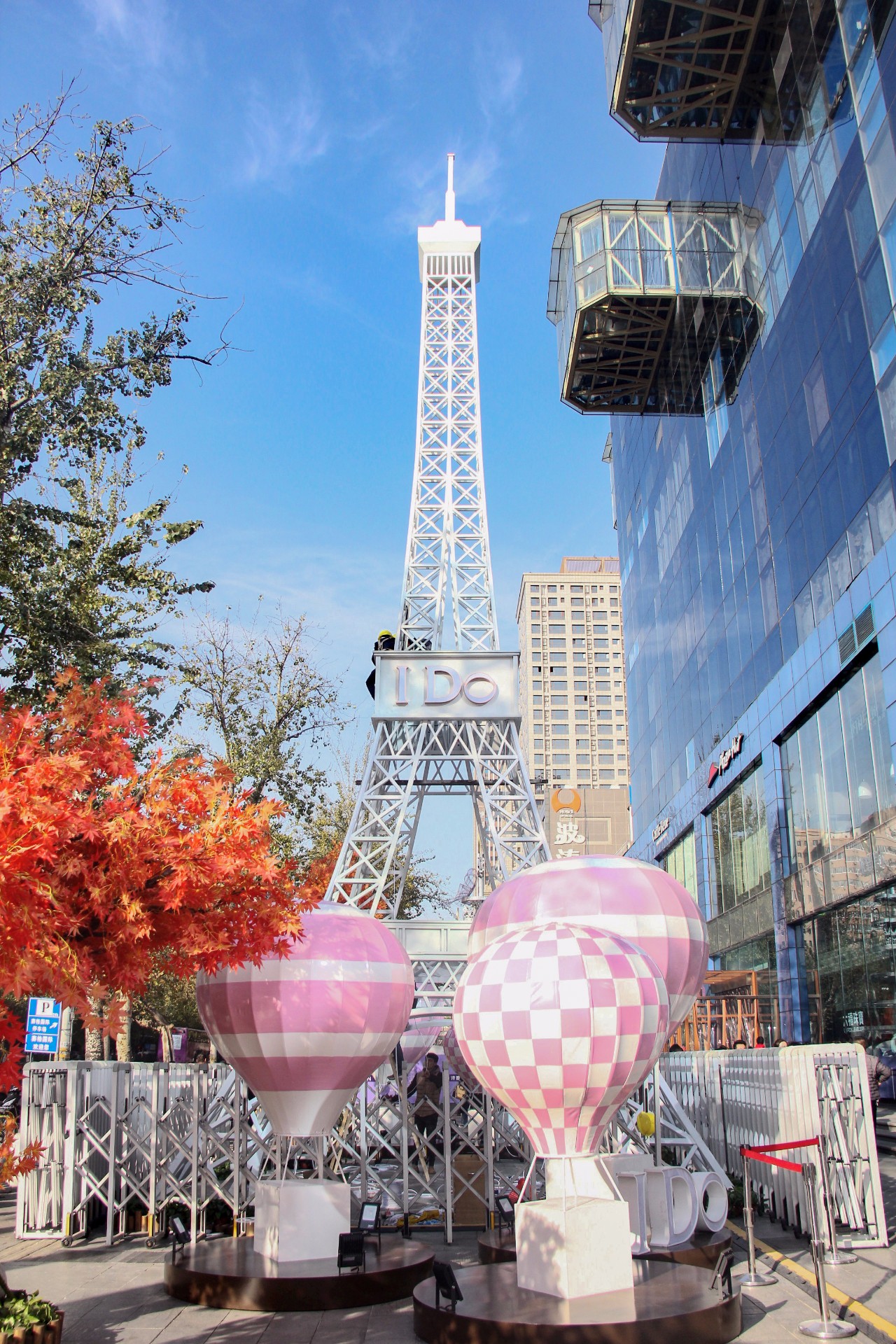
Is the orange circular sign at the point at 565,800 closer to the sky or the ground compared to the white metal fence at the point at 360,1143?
closer to the sky

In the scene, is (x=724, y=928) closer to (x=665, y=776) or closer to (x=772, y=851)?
(x=772, y=851)

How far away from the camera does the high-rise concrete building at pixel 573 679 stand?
136 meters

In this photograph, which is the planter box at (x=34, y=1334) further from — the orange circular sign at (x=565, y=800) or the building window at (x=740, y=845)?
the orange circular sign at (x=565, y=800)

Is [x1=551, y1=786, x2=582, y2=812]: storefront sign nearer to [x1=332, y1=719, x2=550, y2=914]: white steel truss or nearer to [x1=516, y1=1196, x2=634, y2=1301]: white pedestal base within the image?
[x1=332, y1=719, x2=550, y2=914]: white steel truss

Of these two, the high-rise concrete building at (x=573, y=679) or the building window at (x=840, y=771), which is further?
the high-rise concrete building at (x=573, y=679)

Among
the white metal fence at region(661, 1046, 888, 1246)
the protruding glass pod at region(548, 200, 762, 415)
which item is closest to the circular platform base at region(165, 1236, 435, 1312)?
the white metal fence at region(661, 1046, 888, 1246)

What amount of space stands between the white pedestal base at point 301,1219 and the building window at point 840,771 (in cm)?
1544

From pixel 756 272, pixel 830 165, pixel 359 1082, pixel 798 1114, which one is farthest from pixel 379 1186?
pixel 756 272

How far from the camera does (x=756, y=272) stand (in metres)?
32.5

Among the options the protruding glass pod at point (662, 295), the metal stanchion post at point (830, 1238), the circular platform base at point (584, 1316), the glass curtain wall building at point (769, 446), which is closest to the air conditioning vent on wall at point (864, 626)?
the glass curtain wall building at point (769, 446)

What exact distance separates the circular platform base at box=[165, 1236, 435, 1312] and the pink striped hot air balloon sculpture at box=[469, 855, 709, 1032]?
3.17 metres

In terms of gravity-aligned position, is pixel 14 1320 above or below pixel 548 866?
below

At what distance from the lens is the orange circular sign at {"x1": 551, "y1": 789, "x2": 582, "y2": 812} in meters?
97.9

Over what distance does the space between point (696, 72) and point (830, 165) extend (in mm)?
8323
